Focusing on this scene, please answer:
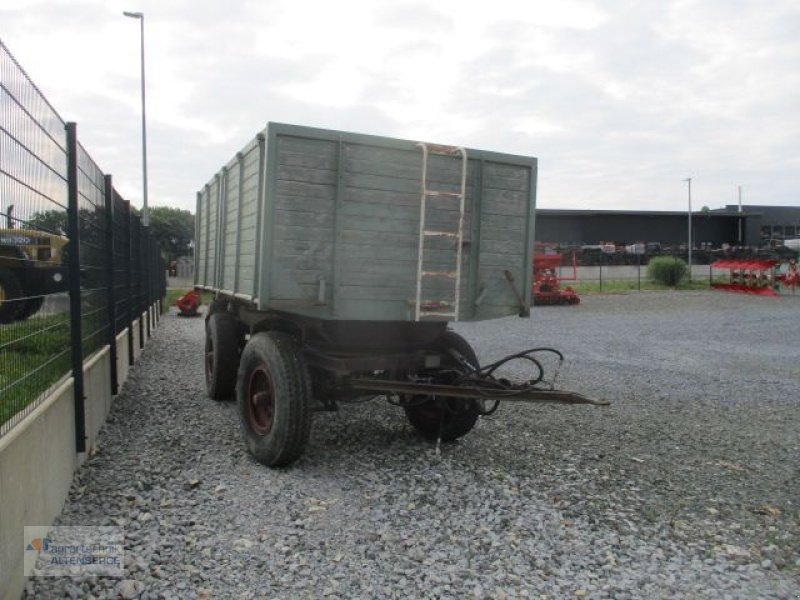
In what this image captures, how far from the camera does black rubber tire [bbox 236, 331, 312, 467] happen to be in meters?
5.00

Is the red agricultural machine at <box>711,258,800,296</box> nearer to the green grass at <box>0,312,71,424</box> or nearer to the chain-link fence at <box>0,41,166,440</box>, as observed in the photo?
the chain-link fence at <box>0,41,166,440</box>

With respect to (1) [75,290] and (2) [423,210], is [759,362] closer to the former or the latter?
(2) [423,210]

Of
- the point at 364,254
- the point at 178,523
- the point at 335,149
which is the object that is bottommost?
the point at 178,523

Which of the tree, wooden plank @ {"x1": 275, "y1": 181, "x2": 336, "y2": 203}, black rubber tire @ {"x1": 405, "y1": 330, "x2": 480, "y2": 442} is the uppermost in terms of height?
the tree

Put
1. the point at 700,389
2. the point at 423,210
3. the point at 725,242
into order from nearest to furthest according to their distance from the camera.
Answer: the point at 423,210 → the point at 700,389 → the point at 725,242

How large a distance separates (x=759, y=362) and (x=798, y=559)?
8754mm

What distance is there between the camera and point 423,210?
518 cm

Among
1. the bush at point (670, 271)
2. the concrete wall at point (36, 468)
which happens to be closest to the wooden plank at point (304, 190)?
the concrete wall at point (36, 468)

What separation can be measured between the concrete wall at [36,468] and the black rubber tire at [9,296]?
553mm

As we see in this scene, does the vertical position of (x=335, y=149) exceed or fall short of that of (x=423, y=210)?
it exceeds it

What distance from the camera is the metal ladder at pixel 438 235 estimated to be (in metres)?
5.18

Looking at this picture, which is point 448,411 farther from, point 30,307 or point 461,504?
point 30,307

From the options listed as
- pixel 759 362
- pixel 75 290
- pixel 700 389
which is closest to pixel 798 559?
pixel 75 290

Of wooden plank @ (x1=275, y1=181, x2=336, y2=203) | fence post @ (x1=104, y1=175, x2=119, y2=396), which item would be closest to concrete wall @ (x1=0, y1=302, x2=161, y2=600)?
fence post @ (x1=104, y1=175, x2=119, y2=396)
